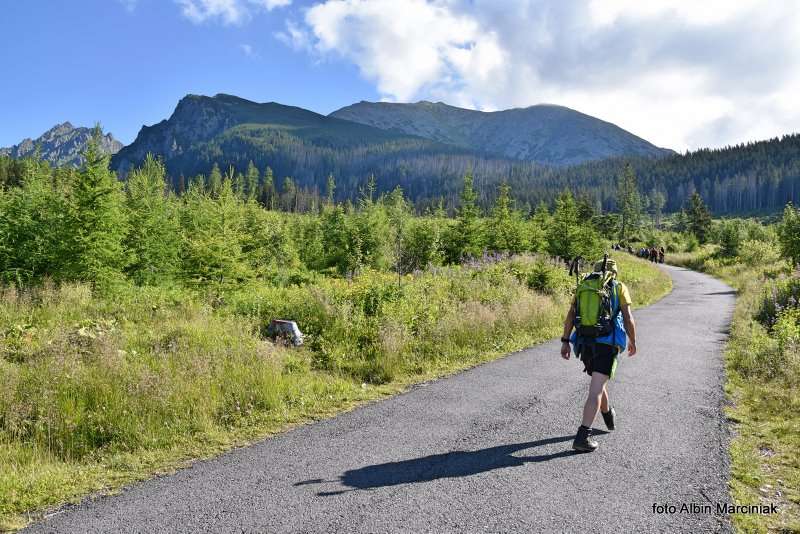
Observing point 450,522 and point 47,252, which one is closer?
point 450,522

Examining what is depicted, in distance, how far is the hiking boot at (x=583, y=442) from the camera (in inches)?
199

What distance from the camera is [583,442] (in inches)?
199

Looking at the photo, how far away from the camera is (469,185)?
3089 centimetres

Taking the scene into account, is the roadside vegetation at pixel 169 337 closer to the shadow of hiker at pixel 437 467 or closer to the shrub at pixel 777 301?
the shadow of hiker at pixel 437 467

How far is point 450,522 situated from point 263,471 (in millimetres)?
2016

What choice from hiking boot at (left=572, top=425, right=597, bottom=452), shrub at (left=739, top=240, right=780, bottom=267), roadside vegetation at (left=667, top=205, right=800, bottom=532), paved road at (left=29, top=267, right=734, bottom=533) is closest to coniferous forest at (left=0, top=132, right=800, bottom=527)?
roadside vegetation at (left=667, top=205, right=800, bottom=532)

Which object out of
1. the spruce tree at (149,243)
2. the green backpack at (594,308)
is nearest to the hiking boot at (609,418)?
the green backpack at (594,308)

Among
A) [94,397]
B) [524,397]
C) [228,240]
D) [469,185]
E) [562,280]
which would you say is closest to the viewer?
[94,397]

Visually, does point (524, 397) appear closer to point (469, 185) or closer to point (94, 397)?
point (94, 397)

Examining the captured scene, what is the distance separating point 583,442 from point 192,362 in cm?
548

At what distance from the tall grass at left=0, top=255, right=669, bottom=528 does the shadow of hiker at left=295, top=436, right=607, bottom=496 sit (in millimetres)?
1727

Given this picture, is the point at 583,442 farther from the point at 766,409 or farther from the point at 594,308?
the point at 766,409

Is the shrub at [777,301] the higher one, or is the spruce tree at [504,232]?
the spruce tree at [504,232]

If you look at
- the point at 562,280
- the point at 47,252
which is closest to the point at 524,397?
the point at 562,280
